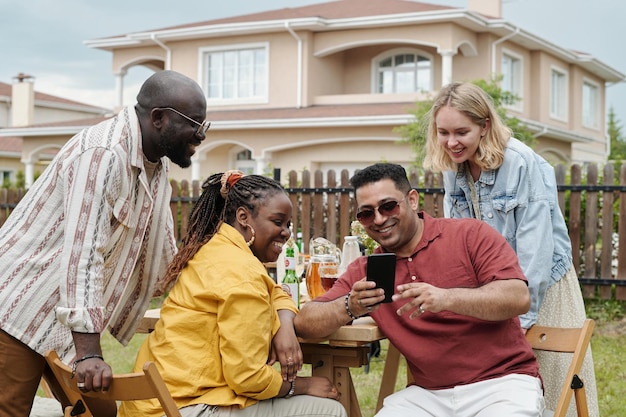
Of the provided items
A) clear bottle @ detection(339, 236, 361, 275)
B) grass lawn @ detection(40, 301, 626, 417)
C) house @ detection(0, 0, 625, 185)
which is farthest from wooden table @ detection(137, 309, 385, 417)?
house @ detection(0, 0, 625, 185)

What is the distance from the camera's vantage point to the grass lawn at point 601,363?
23.5 ft

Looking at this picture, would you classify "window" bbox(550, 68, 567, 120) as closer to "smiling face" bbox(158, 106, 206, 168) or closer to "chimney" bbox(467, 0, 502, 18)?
"chimney" bbox(467, 0, 502, 18)

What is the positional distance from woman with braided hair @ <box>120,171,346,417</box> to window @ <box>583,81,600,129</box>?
2861 centimetres

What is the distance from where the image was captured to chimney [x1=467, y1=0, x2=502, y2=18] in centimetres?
2659

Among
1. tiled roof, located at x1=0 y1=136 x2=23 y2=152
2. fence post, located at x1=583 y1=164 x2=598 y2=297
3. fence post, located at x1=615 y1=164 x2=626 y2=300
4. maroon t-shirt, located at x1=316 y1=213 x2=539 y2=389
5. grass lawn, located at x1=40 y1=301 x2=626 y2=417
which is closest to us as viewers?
maroon t-shirt, located at x1=316 y1=213 x2=539 y2=389

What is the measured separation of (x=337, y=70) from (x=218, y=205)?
2204 cm

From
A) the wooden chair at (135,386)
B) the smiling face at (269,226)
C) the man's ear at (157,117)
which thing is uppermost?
the man's ear at (157,117)

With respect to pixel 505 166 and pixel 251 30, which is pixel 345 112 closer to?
pixel 251 30

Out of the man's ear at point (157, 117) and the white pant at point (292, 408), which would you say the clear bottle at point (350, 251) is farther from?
the man's ear at point (157, 117)

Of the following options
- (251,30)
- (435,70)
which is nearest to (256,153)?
(251,30)

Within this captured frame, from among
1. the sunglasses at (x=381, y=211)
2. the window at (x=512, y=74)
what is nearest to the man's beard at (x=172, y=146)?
the sunglasses at (x=381, y=211)

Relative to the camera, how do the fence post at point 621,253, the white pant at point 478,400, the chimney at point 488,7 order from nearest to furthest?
the white pant at point 478,400, the fence post at point 621,253, the chimney at point 488,7

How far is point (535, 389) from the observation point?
3.73 m

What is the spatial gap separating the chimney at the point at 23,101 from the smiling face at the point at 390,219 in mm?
37677
